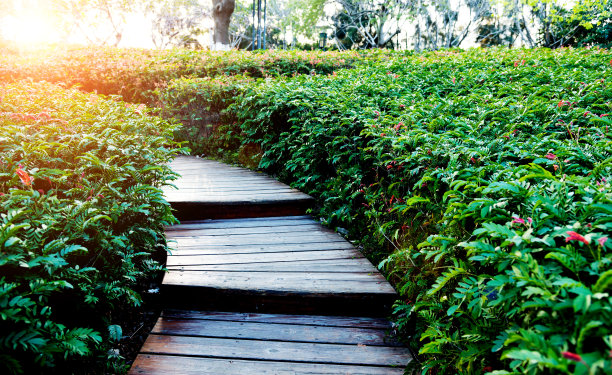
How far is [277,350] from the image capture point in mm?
2443

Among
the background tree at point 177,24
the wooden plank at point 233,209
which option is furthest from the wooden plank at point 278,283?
the background tree at point 177,24

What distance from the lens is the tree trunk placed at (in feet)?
53.8

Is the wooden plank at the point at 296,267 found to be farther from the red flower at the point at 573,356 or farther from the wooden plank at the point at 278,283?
the red flower at the point at 573,356

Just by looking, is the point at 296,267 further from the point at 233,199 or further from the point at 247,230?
the point at 233,199

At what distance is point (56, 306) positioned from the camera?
1900 mm

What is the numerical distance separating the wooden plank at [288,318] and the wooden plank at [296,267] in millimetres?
390

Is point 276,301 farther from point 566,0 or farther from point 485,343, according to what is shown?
point 566,0

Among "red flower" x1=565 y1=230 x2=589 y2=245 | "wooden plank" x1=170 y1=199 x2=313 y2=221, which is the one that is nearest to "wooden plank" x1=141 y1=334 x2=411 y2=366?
"red flower" x1=565 y1=230 x2=589 y2=245

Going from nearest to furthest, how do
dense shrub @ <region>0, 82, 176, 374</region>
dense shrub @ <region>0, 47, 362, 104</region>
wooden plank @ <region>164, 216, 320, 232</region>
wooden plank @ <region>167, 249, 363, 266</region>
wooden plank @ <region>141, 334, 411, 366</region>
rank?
dense shrub @ <region>0, 82, 176, 374</region> < wooden plank @ <region>141, 334, 411, 366</region> < wooden plank @ <region>167, 249, 363, 266</region> < wooden plank @ <region>164, 216, 320, 232</region> < dense shrub @ <region>0, 47, 362, 104</region>

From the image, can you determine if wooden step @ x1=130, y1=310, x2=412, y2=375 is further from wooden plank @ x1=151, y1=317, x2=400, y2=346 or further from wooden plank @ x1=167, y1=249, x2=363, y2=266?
wooden plank @ x1=167, y1=249, x2=363, y2=266

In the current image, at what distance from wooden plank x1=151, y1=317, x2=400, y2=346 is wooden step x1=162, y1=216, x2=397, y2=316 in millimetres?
176

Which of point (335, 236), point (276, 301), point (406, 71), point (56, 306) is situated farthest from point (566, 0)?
point (56, 306)

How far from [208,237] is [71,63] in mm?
7699

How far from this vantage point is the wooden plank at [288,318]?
8.98 ft
